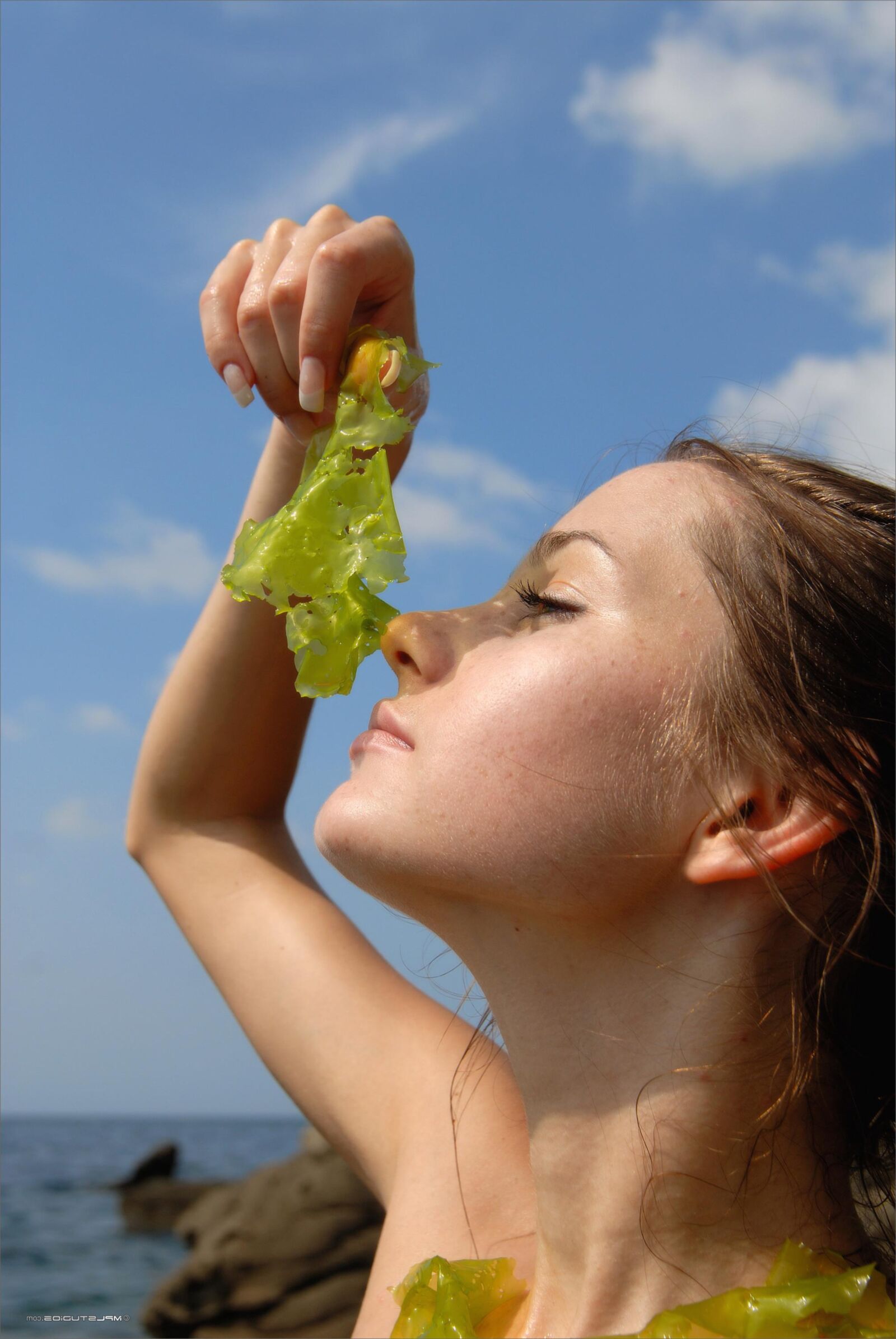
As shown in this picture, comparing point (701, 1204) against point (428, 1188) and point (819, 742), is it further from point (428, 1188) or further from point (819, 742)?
point (819, 742)

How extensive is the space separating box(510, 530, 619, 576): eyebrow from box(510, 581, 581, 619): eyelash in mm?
56

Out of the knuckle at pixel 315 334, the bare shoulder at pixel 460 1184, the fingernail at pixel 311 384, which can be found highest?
the knuckle at pixel 315 334

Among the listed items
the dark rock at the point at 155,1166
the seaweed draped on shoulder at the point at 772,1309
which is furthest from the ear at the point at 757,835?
the dark rock at the point at 155,1166

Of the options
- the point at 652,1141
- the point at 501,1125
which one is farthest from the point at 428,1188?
the point at 652,1141

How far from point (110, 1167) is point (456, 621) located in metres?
55.3

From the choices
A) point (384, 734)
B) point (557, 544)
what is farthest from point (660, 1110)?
point (557, 544)

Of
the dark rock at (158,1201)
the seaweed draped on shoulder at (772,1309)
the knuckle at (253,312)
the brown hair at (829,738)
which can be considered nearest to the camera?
the seaweed draped on shoulder at (772,1309)

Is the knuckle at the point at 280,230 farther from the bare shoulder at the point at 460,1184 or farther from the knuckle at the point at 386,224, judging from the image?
the bare shoulder at the point at 460,1184

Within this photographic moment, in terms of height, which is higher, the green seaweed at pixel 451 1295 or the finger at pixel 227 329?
the finger at pixel 227 329

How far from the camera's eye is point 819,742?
218cm

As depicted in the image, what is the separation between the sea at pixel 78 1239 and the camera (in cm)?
1437

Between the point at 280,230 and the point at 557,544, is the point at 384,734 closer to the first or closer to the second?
the point at 557,544

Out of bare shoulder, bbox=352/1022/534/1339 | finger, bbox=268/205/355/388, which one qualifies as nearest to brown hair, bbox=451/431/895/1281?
bare shoulder, bbox=352/1022/534/1339

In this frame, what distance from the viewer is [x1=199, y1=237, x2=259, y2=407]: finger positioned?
259 centimetres
